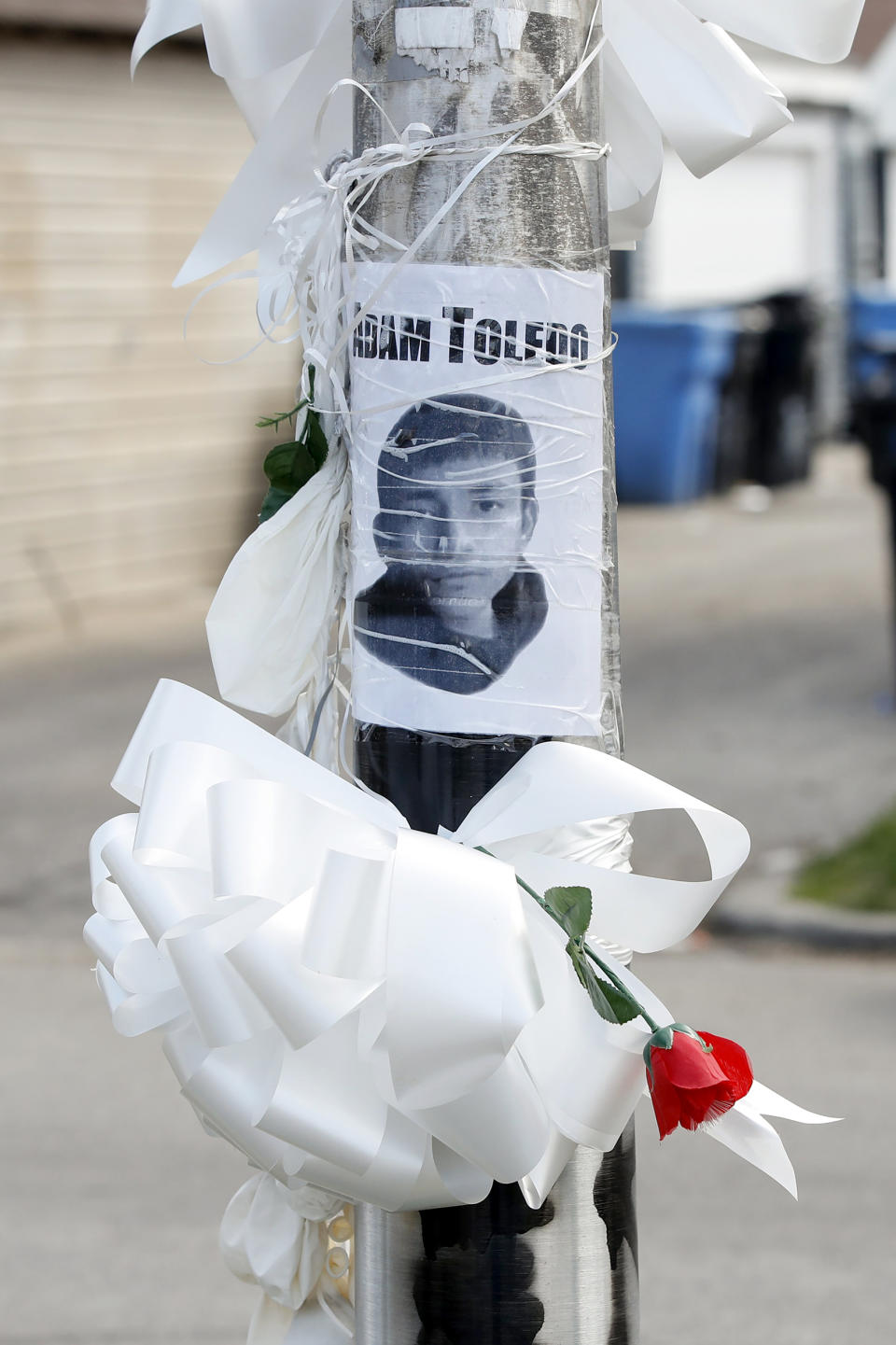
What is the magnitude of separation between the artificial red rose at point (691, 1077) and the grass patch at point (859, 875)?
14.3 feet

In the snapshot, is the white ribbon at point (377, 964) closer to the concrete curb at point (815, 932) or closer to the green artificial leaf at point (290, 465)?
the green artificial leaf at point (290, 465)

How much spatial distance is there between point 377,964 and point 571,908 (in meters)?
0.18

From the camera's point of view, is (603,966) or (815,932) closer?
(603,966)

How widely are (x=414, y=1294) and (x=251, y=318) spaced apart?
34.1ft

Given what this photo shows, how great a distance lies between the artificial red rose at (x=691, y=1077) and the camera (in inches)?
56.0

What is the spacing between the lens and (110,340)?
35.0ft

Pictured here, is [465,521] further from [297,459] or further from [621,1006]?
[621,1006]

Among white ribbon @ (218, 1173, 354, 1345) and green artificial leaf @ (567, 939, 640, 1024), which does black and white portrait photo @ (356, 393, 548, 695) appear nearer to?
green artificial leaf @ (567, 939, 640, 1024)

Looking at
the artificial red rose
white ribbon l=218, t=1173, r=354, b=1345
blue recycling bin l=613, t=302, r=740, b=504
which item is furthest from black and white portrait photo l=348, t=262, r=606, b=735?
blue recycling bin l=613, t=302, r=740, b=504

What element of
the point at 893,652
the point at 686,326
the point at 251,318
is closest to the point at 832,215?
the point at 686,326

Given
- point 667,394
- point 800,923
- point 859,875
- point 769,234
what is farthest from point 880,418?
point 769,234

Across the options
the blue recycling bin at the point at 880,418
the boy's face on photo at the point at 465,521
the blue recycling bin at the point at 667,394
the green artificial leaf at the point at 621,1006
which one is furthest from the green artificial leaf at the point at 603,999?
the blue recycling bin at the point at 667,394

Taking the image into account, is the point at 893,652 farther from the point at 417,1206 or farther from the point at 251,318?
the point at 417,1206

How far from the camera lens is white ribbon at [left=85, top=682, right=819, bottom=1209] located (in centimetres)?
138
